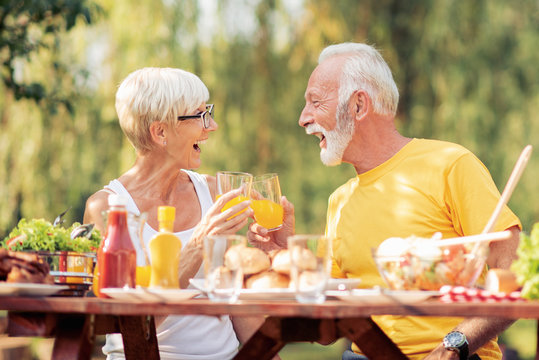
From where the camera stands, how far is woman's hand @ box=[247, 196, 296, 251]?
108 inches

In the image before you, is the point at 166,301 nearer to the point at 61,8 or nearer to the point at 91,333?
the point at 91,333

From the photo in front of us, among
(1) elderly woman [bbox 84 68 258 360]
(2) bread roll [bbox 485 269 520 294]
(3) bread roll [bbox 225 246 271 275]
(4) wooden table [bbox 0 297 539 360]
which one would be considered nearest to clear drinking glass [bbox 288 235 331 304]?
(4) wooden table [bbox 0 297 539 360]

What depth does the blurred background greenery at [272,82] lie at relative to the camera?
24.8ft

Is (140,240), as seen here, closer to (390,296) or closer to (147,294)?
(147,294)

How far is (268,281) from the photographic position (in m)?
1.93

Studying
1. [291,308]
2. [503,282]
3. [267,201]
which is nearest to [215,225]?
[267,201]

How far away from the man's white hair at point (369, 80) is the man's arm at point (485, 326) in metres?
0.84

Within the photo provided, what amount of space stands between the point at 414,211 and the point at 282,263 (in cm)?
96

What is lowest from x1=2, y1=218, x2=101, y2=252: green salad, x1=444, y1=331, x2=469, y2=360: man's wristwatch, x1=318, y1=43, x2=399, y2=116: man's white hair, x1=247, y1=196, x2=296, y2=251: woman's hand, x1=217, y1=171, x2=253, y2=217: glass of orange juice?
x1=444, y1=331, x2=469, y2=360: man's wristwatch

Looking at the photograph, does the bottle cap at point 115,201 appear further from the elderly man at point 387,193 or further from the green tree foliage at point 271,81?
the green tree foliage at point 271,81

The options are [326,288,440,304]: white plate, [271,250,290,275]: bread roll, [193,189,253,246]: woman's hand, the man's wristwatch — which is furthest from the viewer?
[193,189,253,246]: woman's hand

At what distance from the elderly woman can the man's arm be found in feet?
3.00

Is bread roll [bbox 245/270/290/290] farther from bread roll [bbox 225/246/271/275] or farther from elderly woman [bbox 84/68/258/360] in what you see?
elderly woman [bbox 84/68/258/360]

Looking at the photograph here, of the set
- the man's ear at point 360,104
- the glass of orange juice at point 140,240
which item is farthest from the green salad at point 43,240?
the man's ear at point 360,104
